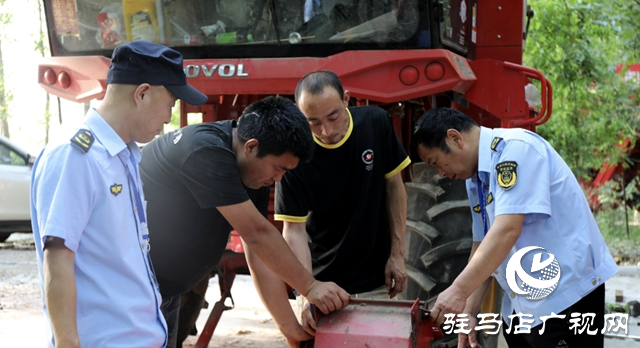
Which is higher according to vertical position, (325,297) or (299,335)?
(325,297)

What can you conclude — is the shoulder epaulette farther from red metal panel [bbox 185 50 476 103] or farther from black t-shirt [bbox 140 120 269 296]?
red metal panel [bbox 185 50 476 103]

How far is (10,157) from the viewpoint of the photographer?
30.8 ft

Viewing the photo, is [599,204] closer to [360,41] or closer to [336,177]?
[360,41]

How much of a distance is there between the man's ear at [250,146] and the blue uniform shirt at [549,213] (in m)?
0.85

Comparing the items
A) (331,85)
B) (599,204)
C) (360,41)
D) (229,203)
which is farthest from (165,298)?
(599,204)

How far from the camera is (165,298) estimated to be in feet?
9.31

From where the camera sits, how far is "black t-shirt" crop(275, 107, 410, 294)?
3072 mm

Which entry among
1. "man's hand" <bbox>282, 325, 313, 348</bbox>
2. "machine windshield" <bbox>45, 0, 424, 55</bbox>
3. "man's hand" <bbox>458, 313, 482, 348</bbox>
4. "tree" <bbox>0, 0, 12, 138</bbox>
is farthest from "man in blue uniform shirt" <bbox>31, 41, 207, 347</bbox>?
"tree" <bbox>0, 0, 12, 138</bbox>

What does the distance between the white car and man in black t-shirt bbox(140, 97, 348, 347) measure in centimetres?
709

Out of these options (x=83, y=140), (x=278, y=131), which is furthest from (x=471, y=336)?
(x=83, y=140)

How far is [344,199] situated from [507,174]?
847 mm

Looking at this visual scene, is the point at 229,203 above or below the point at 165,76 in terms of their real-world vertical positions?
below

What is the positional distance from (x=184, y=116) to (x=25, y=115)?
45.6ft

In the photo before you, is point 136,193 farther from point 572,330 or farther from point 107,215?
point 572,330
